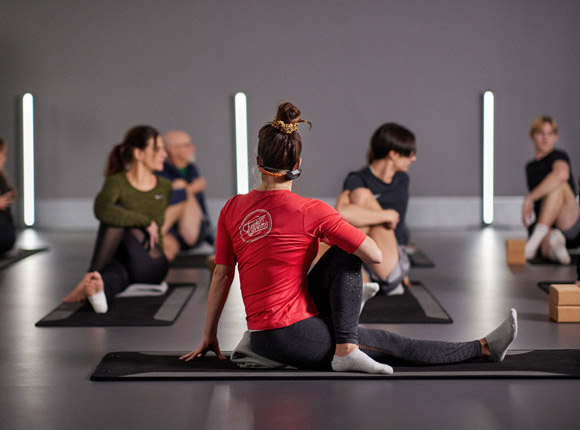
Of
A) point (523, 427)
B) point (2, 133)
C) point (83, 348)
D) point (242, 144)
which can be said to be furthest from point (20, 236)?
point (523, 427)

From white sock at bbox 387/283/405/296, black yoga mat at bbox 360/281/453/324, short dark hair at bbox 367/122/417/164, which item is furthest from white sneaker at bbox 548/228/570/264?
short dark hair at bbox 367/122/417/164

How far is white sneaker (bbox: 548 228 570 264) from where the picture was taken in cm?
545

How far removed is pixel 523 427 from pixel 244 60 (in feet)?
21.7

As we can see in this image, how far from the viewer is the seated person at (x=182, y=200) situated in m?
5.96

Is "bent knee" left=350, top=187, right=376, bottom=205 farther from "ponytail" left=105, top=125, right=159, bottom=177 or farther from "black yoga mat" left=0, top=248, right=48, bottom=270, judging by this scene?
"black yoga mat" left=0, top=248, right=48, bottom=270

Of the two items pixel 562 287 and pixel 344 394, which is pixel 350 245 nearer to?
pixel 344 394

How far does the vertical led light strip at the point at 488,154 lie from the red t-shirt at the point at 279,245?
596cm

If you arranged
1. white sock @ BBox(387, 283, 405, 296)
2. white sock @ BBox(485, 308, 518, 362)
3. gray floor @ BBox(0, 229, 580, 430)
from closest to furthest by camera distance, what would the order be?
gray floor @ BBox(0, 229, 580, 430), white sock @ BBox(485, 308, 518, 362), white sock @ BBox(387, 283, 405, 296)

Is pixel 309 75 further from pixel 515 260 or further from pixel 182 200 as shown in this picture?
pixel 515 260

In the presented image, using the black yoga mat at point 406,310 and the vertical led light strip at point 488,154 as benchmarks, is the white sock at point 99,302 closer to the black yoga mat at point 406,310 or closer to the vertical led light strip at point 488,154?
the black yoga mat at point 406,310

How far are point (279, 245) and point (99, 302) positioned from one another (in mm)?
1599

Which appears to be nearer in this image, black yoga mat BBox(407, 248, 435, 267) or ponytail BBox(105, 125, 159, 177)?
ponytail BBox(105, 125, 159, 177)

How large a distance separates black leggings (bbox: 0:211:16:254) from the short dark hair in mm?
3048

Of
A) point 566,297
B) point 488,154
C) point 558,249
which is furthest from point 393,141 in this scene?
point 488,154
